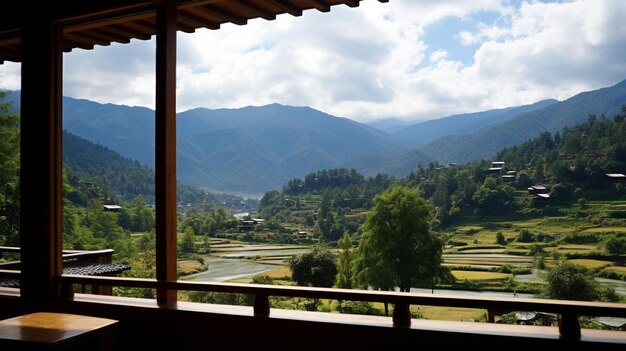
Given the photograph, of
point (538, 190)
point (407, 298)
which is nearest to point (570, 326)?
point (407, 298)

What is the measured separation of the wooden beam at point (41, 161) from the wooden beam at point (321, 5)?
1.74 m

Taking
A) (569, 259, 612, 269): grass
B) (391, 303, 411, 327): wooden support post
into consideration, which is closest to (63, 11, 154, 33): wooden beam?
(391, 303, 411, 327): wooden support post

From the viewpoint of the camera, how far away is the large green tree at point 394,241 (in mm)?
8219

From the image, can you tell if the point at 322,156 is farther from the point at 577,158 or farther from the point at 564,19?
the point at 564,19

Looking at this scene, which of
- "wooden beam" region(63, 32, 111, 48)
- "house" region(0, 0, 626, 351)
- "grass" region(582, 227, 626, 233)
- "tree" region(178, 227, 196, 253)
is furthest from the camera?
"tree" region(178, 227, 196, 253)

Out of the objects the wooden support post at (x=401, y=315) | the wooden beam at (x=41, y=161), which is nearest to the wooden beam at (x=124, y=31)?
the wooden beam at (x=41, y=161)

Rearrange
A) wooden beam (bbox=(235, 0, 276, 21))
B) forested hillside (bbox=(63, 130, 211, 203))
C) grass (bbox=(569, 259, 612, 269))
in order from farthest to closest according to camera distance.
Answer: forested hillside (bbox=(63, 130, 211, 203)) < grass (bbox=(569, 259, 612, 269)) < wooden beam (bbox=(235, 0, 276, 21))

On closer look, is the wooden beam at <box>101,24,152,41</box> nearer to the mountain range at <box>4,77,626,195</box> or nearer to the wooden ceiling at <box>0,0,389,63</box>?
the wooden ceiling at <box>0,0,389,63</box>

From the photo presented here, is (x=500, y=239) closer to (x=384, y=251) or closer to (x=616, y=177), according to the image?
(x=616, y=177)

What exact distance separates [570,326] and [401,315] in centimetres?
71

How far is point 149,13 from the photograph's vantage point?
2932 millimetres

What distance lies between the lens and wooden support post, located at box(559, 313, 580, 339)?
1.99m

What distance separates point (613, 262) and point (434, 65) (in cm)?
1316

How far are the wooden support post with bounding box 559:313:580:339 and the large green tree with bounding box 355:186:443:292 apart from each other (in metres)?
5.96
